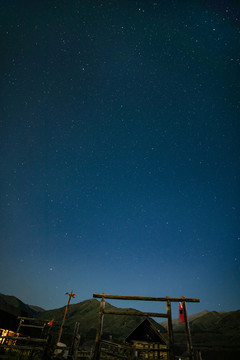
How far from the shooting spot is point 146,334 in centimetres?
2428

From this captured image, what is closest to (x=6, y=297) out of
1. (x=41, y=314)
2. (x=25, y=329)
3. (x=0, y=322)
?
(x=41, y=314)

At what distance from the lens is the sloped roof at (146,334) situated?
23.6 meters

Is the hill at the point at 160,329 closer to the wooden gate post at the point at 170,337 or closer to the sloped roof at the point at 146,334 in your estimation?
the sloped roof at the point at 146,334

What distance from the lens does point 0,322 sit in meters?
23.2

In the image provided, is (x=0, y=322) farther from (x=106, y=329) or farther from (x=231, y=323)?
(x=106, y=329)

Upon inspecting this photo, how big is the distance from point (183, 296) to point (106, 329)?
375 feet

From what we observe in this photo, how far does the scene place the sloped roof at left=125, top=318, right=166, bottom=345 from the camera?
77.6 ft

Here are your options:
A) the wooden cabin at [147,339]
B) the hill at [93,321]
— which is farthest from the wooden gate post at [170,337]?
the hill at [93,321]

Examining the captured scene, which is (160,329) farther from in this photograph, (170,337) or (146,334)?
(170,337)

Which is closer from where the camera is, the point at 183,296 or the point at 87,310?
the point at 183,296

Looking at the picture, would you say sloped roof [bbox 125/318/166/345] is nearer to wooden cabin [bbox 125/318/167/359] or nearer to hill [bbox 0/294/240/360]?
wooden cabin [bbox 125/318/167/359]

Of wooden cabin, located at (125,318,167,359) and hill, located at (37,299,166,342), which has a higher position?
hill, located at (37,299,166,342)

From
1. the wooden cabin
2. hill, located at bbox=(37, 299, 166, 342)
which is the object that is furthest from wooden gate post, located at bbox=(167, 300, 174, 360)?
hill, located at bbox=(37, 299, 166, 342)

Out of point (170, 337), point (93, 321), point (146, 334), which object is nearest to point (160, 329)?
point (93, 321)
